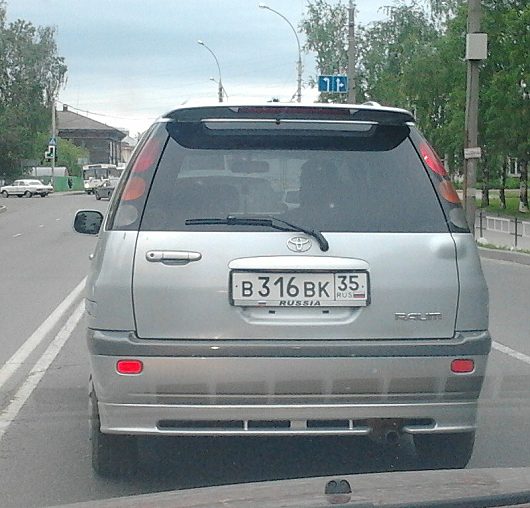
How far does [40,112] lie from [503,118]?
52.0 m

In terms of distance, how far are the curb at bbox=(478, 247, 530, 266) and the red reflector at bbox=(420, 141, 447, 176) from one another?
1506 cm

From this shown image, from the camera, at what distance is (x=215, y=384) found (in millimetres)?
4664

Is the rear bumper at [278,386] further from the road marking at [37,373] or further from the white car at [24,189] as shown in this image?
the white car at [24,189]

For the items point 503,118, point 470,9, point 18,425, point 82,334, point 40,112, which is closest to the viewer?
point 18,425

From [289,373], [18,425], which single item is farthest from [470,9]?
[289,373]

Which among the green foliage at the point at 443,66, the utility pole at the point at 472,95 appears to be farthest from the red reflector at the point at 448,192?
the green foliage at the point at 443,66

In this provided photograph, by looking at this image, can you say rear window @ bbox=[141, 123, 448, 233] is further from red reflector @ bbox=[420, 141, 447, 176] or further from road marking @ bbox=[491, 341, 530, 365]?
road marking @ bbox=[491, 341, 530, 365]

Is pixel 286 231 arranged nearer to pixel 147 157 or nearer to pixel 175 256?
pixel 175 256

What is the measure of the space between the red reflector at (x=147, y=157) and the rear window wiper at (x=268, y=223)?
344 mm

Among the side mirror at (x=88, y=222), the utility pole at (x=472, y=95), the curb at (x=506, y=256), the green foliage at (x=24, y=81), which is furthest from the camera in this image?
the green foliage at (x=24, y=81)

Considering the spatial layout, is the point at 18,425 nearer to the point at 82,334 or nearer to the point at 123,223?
the point at 123,223

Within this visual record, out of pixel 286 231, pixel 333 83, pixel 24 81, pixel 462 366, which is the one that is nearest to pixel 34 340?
pixel 286 231

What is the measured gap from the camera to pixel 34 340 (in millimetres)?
10430

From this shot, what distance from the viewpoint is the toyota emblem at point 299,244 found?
474cm
